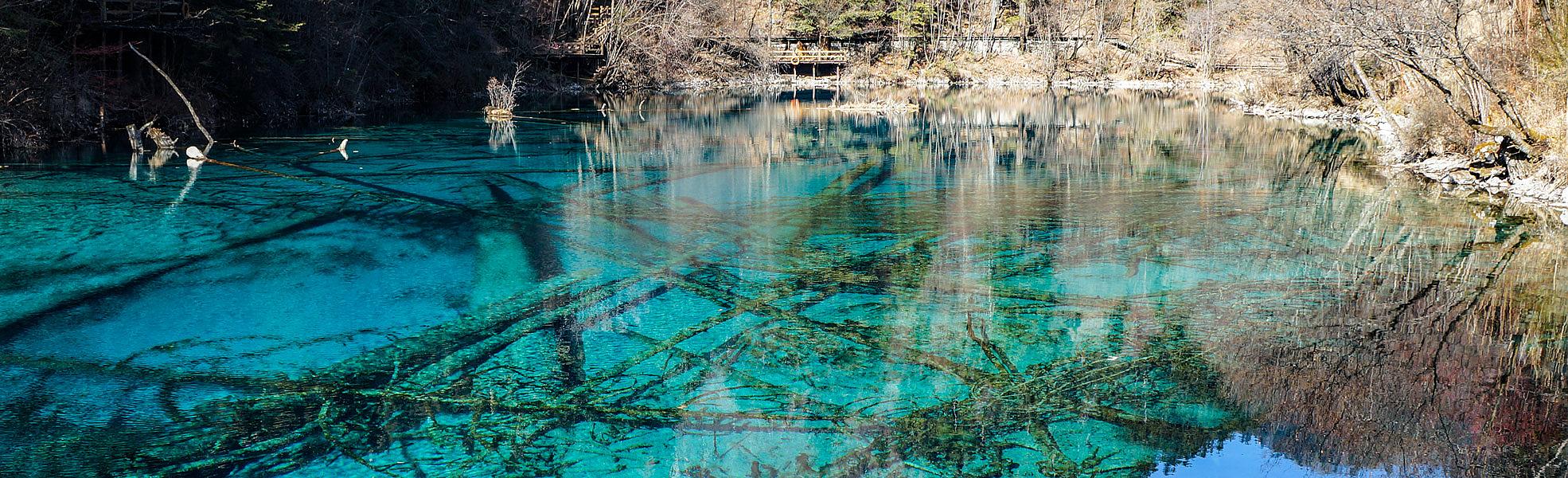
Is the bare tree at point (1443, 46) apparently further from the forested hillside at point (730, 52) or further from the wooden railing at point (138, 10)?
the wooden railing at point (138, 10)

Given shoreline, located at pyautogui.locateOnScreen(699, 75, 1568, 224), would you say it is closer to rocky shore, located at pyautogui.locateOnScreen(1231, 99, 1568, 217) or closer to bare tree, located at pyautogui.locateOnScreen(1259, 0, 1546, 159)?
rocky shore, located at pyautogui.locateOnScreen(1231, 99, 1568, 217)

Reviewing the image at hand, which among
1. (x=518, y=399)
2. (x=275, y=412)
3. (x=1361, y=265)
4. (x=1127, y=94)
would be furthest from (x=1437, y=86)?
(x=1127, y=94)

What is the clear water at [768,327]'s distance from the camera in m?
4.36

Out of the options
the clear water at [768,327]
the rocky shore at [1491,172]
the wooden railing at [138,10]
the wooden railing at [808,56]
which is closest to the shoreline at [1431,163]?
the rocky shore at [1491,172]

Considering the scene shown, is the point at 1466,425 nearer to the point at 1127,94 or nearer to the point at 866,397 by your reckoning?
the point at 866,397

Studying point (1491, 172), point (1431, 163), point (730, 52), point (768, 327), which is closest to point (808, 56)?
point (730, 52)

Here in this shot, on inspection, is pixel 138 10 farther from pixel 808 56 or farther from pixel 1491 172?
pixel 808 56

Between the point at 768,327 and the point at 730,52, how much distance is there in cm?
3605

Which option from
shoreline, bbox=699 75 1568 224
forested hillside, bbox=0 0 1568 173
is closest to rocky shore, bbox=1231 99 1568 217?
shoreline, bbox=699 75 1568 224

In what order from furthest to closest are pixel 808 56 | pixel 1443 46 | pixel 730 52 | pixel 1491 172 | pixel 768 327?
pixel 808 56
pixel 730 52
pixel 1491 172
pixel 1443 46
pixel 768 327

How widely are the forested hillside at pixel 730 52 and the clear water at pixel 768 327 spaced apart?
155cm

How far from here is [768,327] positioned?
604 cm

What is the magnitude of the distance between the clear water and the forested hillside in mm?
1548

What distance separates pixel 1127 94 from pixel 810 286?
95.4 ft
